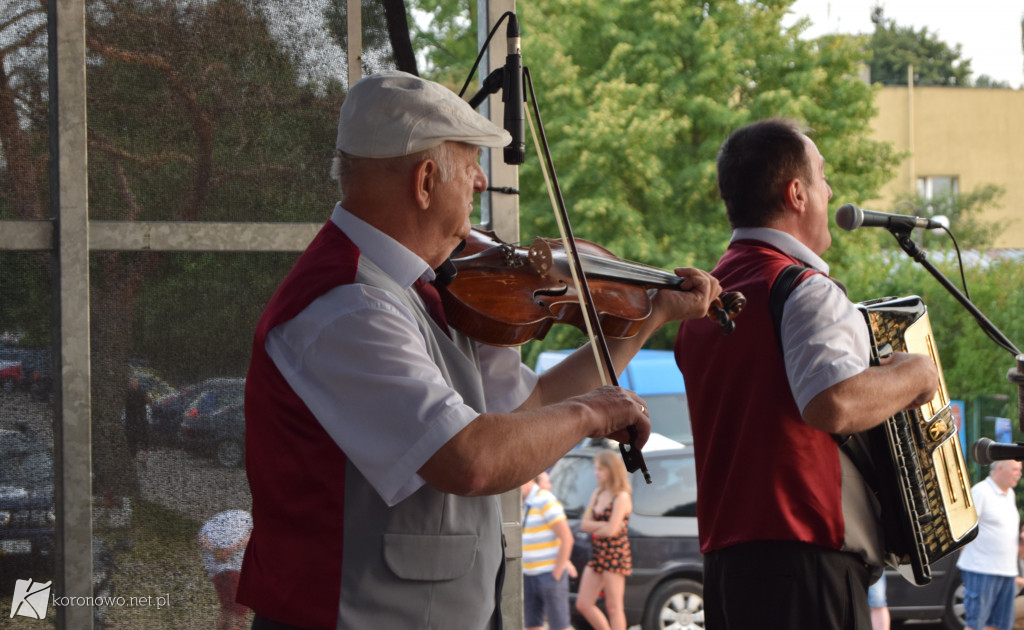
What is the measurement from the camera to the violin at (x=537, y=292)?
196 centimetres

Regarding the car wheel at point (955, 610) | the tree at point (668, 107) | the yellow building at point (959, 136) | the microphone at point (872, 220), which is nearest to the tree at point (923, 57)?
the yellow building at point (959, 136)

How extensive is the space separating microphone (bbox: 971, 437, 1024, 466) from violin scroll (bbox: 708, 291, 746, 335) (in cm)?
65

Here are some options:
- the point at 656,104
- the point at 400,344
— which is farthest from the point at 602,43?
the point at 400,344

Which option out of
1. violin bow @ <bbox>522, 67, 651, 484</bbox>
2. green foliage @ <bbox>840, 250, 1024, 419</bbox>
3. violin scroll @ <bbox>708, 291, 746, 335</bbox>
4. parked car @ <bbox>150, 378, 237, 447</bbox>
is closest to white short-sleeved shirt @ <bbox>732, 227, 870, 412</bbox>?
violin scroll @ <bbox>708, 291, 746, 335</bbox>

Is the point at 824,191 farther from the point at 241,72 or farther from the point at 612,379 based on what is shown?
the point at 241,72

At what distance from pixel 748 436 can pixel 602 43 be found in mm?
15000

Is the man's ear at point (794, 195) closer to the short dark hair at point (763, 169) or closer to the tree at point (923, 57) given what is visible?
the short dark hair at point (763, 169)

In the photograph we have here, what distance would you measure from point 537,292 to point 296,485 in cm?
74

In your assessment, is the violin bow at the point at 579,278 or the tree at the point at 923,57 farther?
the tree at the point at 923,57


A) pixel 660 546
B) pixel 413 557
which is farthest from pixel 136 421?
pixel 660 546

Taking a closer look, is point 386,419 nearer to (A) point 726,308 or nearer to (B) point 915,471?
(A) point 726,308

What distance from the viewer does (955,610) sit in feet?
27.1

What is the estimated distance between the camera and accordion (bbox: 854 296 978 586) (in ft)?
8.12

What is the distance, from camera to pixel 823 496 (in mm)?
2377
